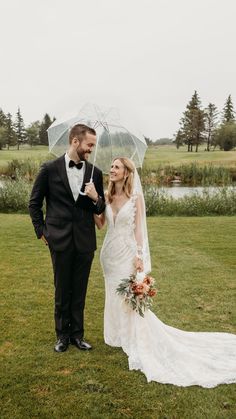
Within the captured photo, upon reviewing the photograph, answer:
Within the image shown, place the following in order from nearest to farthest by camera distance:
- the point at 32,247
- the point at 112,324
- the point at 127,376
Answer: the point at 127,376, the point at 112,324, the point at 32,247

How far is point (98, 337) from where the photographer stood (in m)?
5.39

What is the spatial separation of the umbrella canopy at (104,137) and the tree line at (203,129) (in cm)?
6397

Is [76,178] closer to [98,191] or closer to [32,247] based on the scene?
[98,191]

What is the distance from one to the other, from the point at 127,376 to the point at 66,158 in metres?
2.26

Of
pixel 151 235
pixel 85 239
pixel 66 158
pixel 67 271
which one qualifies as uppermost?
pixel 66 158

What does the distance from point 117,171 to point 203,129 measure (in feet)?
230

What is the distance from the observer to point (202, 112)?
234 ft

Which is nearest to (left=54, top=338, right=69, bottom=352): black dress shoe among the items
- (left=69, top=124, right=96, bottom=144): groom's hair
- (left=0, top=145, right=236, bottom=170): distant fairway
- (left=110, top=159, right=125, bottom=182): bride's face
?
(left=110, top=159, right=125, bottom=182): bride's face

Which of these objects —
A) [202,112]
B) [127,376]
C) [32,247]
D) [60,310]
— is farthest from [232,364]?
[202,112]

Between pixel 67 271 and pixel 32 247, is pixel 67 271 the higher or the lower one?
the higher one

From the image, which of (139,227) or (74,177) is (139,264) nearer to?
(139,227)

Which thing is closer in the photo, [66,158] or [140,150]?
[66,158]

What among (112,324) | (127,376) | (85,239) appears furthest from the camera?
(112,324)

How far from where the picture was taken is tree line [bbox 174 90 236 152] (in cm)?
6744
